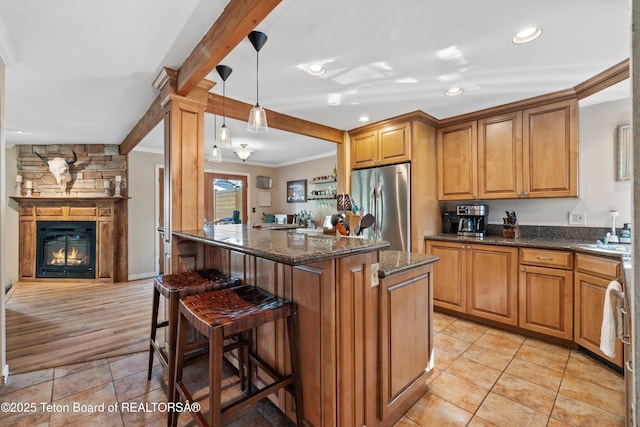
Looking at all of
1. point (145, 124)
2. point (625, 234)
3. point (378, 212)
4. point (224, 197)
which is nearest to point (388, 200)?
point (378, 212)

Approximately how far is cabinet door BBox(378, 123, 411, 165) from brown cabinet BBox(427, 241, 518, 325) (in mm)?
1063

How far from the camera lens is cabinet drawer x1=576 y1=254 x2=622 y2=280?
2051 mm

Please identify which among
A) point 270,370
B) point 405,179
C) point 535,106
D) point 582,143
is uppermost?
point 535,106

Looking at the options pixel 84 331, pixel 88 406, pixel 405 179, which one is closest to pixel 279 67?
pixel 405 179

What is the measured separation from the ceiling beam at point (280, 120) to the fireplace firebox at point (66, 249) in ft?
12.6

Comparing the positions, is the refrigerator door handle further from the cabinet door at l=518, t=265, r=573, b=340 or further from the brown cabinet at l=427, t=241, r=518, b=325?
the cabinet door at l=518, t=265, r=573, b=340

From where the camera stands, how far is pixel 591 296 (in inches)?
88.7

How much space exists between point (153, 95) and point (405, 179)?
2.75 metres

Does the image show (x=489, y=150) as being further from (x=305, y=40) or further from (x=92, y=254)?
(x=92, y=254)

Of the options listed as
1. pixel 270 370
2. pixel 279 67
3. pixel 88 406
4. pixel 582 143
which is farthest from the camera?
A: pixel 582 143

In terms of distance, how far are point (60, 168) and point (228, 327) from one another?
532cm

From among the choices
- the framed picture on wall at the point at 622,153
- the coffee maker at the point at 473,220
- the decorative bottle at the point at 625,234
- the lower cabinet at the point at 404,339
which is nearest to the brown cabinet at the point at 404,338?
the lower cabinet at the point at 404,339

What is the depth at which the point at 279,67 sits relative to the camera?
2164mm

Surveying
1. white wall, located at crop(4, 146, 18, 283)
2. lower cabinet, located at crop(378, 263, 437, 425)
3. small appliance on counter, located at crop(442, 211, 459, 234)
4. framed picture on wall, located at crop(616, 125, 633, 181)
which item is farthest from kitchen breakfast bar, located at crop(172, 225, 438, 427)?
white wall, located at crop(4, 146, 18, 283)
